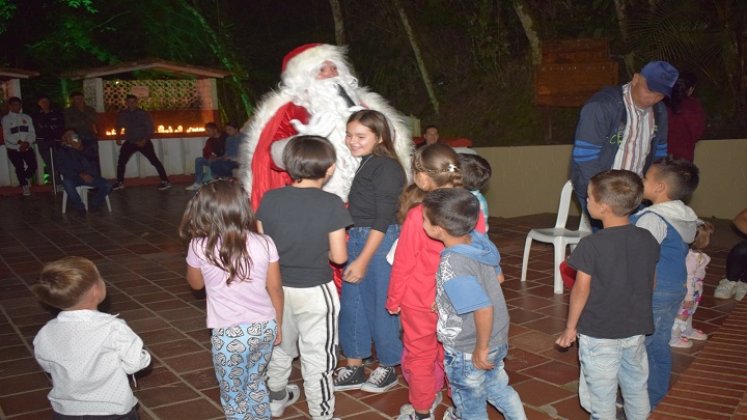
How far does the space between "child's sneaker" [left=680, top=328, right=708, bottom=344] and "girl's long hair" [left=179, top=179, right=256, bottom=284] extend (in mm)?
2863

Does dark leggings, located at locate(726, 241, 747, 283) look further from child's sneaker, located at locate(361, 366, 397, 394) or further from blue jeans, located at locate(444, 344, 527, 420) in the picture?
blue jeans, located at locate(444, 344, 527, 420)

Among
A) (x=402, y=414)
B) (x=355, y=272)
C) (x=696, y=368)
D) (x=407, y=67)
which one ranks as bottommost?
(x=402, y=414)

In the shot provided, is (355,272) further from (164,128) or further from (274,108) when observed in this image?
(164,128)

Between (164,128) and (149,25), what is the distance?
531cm

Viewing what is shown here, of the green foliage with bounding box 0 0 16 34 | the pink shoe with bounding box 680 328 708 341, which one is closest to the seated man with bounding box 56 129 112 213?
the pink shoe with bounding box 680 328 708 341

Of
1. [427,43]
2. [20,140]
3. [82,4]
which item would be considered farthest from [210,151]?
[82,4]

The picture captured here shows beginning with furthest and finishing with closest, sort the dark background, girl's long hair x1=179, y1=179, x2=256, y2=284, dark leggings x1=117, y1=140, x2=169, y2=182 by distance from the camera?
dark leggings x1=117, y1=140, x2=169, y2=182, the dark background, girl's long hair x1=179, y1=179, x2=256, y2=284

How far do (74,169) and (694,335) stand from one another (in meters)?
8.57

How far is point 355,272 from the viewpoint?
3.24 m

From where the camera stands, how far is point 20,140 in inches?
495

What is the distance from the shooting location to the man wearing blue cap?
12.7ft

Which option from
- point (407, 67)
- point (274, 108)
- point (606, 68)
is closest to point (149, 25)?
point (407, 67)

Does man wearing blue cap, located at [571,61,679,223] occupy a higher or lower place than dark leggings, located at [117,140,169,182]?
higher

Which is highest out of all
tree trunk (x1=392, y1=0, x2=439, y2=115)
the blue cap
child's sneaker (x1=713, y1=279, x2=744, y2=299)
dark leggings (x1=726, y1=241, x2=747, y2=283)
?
tree trunk (x1=392, y1=0, x2=439, y2=115)
